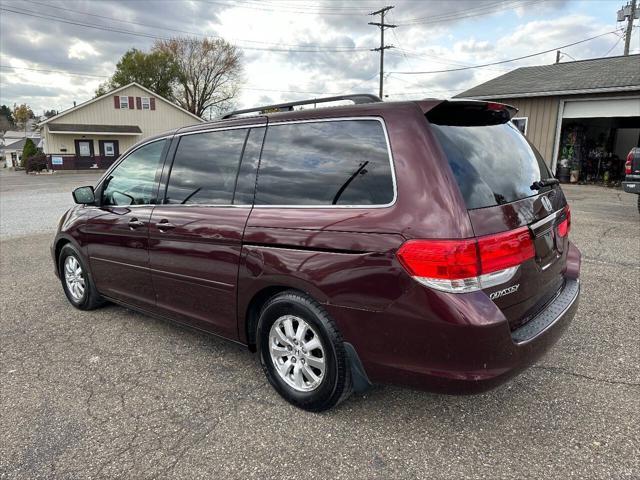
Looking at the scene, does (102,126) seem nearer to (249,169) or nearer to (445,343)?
(249,169)

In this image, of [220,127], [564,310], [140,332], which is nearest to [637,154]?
[564,310]

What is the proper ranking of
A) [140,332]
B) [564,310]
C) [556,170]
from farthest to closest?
[556,170], [140,332], [564,310]

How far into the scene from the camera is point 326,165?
2635 millimetres

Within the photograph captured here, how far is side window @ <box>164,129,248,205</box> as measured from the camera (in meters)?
3.15

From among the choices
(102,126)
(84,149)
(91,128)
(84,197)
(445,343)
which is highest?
(102,126)

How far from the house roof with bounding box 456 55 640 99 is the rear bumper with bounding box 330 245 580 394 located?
16.4 meters

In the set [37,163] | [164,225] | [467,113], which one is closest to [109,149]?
[37,163]

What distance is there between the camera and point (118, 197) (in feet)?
13.3

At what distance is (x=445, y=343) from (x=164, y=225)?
2243 mm

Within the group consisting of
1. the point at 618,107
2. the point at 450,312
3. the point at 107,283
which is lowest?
the point at 107,283

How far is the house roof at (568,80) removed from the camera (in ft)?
51.7

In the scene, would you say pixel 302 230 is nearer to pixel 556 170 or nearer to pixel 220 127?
pixel 220 127

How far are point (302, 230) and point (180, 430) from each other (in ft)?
4.44

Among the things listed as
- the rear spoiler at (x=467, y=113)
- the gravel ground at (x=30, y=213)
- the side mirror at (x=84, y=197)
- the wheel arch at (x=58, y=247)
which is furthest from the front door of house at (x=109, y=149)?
the rear spoiler at (x=467, y=113)
